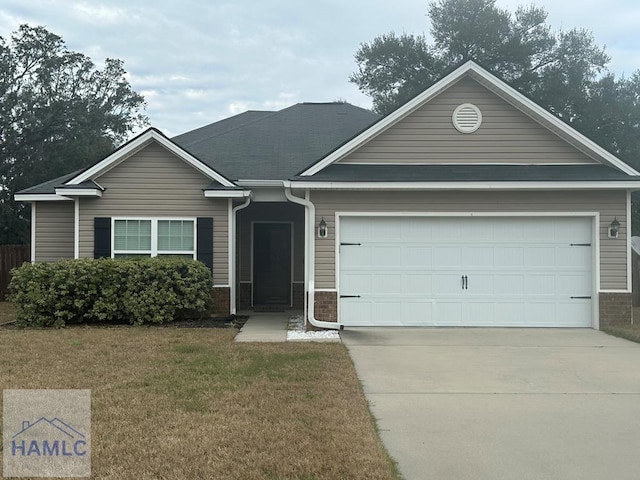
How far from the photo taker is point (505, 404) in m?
5.84

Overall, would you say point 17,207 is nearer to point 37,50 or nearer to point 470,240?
point 37,50

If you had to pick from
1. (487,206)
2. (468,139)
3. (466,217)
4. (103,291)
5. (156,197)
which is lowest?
(103,291)

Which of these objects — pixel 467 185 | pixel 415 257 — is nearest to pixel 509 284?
pixel 415 257

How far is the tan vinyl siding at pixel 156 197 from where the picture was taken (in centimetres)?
1182

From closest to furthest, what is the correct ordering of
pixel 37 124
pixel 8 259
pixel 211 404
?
pixel 211 404 < pixel 8 259 < pixel 37 124

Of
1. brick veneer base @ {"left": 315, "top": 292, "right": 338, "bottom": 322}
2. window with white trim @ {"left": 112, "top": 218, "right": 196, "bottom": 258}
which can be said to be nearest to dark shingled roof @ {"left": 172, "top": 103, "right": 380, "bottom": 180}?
window with white trim @ {"left": 112, "top": 218, "right": 196, "bottom": 258}

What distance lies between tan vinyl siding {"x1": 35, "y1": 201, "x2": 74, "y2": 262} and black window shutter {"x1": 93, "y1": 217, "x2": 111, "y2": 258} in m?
1.77

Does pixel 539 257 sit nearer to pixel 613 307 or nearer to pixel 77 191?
pixel 613 307

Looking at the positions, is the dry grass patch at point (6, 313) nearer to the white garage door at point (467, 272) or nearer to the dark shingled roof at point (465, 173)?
the dark shingled roof at point (465, 173)

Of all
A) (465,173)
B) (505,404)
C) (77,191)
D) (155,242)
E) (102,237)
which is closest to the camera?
(505,404)

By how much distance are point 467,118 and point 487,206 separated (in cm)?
184

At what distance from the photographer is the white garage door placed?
10.8m

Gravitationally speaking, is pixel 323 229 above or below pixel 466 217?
below

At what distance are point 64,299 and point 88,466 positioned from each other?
732 cm
